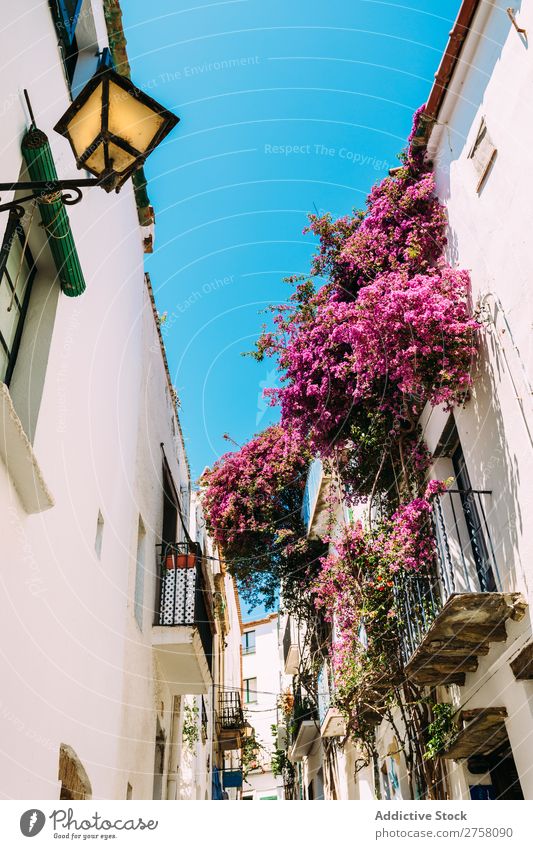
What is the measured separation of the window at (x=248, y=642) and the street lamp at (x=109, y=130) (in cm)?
3784

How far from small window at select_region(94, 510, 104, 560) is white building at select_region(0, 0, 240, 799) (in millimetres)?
23

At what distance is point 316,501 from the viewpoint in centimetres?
1286

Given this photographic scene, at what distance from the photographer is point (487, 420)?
716 centimetres

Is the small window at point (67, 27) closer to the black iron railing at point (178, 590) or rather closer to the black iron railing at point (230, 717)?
the black iron railing at point (178, 590)

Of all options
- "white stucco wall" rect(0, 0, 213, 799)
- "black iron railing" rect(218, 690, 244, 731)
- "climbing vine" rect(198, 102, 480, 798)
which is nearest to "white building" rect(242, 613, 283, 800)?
"black iron railing" rect(218, 690, 244, 731)

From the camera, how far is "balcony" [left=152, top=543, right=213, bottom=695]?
10.0 m

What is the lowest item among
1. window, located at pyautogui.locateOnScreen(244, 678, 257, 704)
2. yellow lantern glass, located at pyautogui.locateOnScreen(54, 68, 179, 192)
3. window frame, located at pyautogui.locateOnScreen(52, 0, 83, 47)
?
yellow lantern glass, located at pyautogui.locateOnScreen(54, 68, 179, 192)

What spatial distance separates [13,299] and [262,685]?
112ft

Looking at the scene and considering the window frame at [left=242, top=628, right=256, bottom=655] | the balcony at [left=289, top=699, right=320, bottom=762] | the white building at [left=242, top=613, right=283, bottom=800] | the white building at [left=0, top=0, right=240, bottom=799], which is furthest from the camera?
the window frame at [left=242, top=628, right=256, bottom=655]

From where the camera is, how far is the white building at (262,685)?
34.2 m

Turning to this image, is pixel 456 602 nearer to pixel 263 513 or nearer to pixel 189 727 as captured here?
pixel 263 513

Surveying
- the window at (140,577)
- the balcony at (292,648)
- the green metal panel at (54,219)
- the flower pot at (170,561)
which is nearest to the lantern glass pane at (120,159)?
the green metal panel at (54,219)

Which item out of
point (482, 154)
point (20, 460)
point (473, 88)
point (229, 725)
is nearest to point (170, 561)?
point (20, 460)

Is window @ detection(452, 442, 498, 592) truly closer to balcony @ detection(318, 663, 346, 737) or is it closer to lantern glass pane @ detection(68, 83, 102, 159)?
lantern glass pane @ detection(68, 83, 102, 159)
